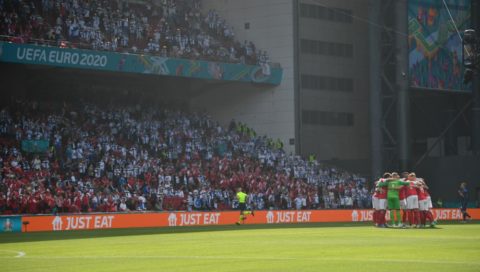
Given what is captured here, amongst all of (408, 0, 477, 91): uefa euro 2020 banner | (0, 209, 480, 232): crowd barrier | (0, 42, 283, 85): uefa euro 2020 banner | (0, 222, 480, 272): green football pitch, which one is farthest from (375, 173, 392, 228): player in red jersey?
(408, 0, 477, 91): uefa euro 2020 banner

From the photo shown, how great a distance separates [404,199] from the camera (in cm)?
3656

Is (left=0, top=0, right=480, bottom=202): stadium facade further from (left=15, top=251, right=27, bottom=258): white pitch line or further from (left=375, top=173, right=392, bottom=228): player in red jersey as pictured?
(left=15, top=251, right=27, bottom=258): white pitch line

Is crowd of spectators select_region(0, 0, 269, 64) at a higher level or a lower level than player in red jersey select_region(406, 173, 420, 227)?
higher

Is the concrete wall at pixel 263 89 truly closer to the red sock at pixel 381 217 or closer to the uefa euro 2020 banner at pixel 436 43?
the uefa euro 2020 banner at pixel 436 43

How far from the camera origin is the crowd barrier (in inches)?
1551

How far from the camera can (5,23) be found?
50.2 m

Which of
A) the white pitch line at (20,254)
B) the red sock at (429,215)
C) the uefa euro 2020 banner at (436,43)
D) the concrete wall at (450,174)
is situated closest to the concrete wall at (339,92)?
the concrete wall at (450,174)

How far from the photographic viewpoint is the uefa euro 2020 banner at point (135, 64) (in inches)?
1976

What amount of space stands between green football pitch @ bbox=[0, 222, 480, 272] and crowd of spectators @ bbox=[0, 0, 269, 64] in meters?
23.1

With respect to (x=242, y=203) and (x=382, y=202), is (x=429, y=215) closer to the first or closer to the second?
(x=382, y=202)

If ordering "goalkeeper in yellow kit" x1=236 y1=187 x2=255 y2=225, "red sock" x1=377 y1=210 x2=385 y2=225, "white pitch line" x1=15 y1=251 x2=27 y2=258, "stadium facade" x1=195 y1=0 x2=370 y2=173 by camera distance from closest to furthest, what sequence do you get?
"white pitch line" x1=15 y1=251 x2=27 y2=258 < "red sock" x1=377 y1=210 x2=385 y2=225 < "goalkeeper in yellow kit" x1=236 y1=187 x2=255 y2=225 < "stadium facade" x1=195 y1=0 x2=370 y2=173

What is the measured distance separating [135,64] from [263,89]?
45.4ft

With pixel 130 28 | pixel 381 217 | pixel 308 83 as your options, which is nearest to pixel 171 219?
pixel 381 217

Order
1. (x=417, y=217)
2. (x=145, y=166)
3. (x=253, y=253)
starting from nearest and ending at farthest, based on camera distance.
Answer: (x=253, y=253), (x=417, y=217), (x=145, y=166)
